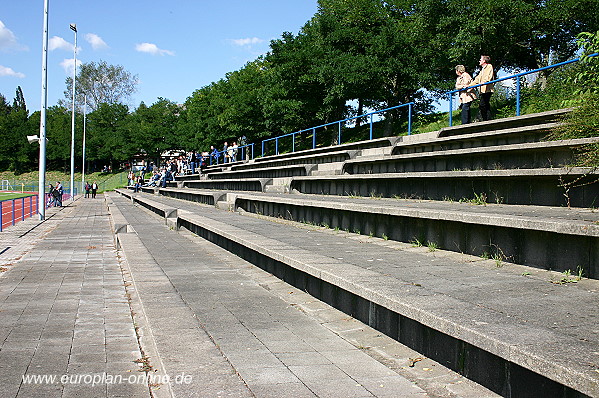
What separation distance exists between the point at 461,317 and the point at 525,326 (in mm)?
353

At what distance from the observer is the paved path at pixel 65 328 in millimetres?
3619

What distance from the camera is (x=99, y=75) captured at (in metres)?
89.8

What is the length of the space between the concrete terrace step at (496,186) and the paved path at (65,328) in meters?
4.26

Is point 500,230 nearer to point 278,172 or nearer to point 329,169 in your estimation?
point 329,169

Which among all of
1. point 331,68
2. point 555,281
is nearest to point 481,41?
point 331,68

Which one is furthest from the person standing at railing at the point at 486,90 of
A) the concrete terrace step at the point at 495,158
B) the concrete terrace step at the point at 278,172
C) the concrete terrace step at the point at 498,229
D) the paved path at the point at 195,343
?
the paved path at the point at 195,343

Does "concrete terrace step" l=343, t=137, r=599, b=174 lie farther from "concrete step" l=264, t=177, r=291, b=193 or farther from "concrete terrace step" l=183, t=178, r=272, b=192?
"concrete terrace step" l=183, t=178, r=272, b=192

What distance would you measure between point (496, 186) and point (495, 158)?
1074mm

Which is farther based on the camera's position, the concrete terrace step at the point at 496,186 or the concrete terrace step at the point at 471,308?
the concrete terrace step at the point at 496,186

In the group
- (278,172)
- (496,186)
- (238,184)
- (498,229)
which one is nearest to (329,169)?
(278,172)

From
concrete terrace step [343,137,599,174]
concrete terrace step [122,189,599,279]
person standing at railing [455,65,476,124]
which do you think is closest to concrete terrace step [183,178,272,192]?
concrete terrace step [343,137,599,174]

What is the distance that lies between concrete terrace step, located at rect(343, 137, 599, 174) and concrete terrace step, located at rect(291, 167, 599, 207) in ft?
1.49

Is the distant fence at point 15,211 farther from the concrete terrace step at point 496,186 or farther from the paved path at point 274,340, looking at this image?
the paved path at point 274,340

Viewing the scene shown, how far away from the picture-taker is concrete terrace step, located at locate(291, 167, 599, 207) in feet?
17.8
